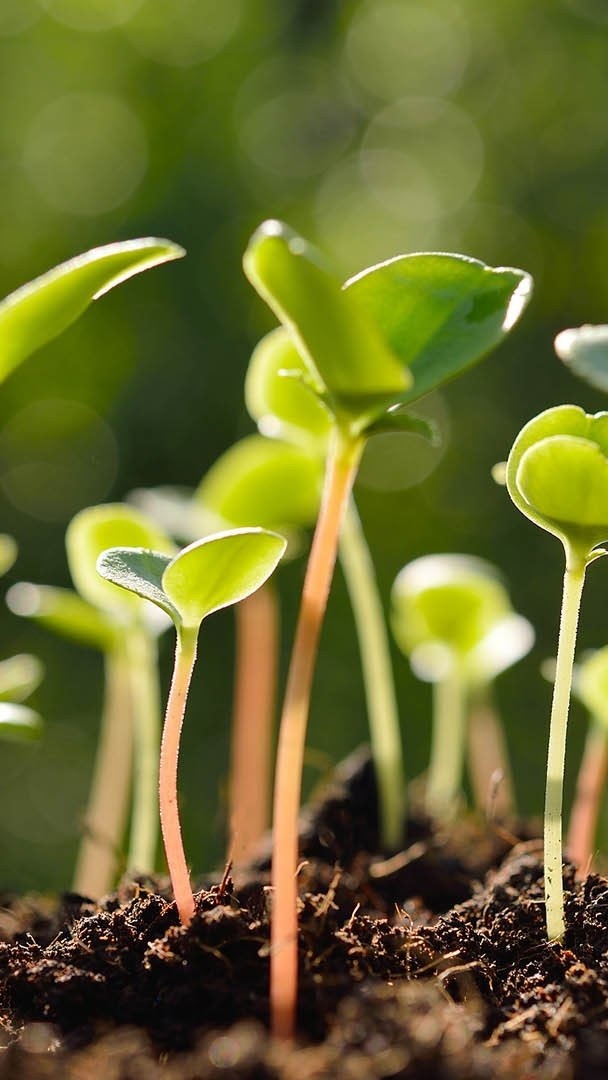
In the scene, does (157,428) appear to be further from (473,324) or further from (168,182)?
(473,324)

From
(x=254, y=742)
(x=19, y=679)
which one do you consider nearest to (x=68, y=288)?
(x=19, y=679)

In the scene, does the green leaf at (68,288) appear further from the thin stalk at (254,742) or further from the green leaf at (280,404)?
the thin stalk at (254,742)

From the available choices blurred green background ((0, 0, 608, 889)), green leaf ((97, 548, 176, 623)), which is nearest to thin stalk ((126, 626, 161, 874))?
green leaf ((97, 548, 176, 623))

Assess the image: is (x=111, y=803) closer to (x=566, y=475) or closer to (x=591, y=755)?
(x=591, y=755)

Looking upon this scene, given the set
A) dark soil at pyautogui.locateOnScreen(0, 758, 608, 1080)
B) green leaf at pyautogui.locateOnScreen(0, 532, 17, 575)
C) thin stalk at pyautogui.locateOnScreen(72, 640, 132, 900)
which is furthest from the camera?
thin stalk at pyautogui.locateOnScreen(72, 640, 132, 900)

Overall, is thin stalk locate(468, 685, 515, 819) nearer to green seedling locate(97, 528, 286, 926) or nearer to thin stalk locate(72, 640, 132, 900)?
thin stalk locate(72, 640, 132, 900)

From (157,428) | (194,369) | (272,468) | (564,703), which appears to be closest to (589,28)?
(194,369)

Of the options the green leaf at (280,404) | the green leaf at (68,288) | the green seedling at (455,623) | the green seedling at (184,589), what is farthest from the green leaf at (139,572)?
the green seedling at (455,623)
